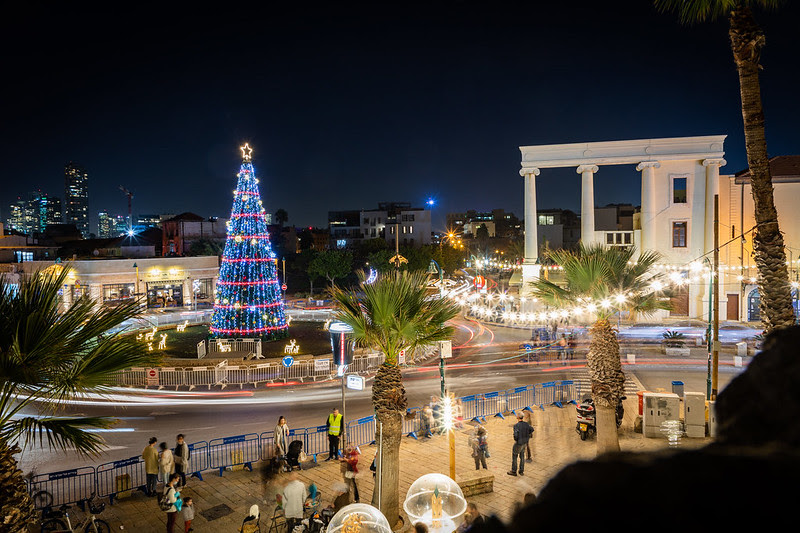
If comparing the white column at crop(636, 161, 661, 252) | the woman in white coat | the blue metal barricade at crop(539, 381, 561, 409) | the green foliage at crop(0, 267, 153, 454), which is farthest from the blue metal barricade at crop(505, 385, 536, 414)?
the white column at crop(636, 161, 661, 252)

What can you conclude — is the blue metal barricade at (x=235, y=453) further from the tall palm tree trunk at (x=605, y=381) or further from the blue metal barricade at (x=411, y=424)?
the tall palm tree trunk at (x=605, y=381)

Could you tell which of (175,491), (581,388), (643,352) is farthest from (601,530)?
(643,352)

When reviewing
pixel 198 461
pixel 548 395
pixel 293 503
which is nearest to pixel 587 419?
pixel 548 395

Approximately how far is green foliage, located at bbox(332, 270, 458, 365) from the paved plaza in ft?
12.5

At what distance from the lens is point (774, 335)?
185 cm

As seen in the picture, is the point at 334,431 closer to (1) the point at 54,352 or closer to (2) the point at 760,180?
(1) the point at 54,352

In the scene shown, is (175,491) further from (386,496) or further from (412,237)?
(412,237)

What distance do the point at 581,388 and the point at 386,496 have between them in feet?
49.6

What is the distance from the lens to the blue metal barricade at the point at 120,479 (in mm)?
12422

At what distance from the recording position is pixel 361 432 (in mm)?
17188

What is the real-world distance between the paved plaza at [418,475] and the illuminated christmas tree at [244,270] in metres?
17.0

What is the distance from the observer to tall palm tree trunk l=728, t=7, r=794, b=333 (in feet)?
34.3

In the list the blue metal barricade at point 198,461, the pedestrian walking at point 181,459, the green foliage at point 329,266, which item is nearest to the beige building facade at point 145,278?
the green foliage at point 329,266

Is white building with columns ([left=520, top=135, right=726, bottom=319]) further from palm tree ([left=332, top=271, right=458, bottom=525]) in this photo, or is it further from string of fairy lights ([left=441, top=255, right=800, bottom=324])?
palm tree ([left=332, top=271, right=458, bottom=525])
